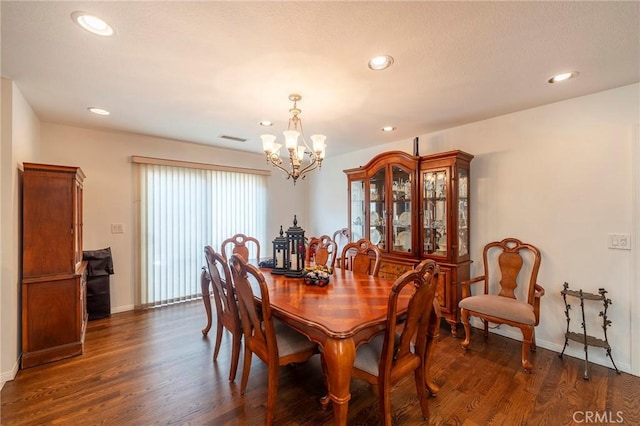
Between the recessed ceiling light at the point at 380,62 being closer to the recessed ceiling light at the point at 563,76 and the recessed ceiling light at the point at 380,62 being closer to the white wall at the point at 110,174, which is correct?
the recessed ceiling light at the point at 563,76

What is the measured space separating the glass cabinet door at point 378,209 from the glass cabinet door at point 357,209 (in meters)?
0.18

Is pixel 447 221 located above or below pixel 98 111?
below

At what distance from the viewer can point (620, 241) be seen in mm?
2395

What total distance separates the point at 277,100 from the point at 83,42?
1.40 metres

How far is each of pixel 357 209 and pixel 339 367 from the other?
303cm

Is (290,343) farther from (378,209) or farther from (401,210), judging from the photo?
(378,209)

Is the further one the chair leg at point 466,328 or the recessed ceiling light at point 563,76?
the chair leg at point 466,328

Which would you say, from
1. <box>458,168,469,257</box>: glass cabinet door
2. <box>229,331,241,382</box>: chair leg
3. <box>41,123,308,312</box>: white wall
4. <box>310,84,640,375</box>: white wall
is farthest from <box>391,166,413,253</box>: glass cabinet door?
<box>41,123,308,312</box>: white wall

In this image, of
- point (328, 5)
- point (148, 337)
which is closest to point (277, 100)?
point (328, 5)

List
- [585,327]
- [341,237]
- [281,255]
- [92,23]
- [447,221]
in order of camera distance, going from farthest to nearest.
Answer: [341,237] < [447,221] < [281,255] < [585,327] < [92,23]

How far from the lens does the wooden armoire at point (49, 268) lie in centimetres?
244

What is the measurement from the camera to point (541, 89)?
2.41 metres

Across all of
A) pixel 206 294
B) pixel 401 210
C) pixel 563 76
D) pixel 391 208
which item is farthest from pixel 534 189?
pixel 206 294
